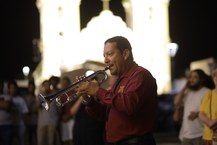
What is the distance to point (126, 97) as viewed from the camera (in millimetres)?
5363

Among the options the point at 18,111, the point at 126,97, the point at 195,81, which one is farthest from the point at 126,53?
the point at 18,111

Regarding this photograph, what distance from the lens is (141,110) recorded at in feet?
18.1

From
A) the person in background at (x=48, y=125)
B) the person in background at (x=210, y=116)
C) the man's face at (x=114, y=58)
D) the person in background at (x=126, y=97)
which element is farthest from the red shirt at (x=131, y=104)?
the person in background at (x=48, y=125)

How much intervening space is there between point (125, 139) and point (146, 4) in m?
67.3

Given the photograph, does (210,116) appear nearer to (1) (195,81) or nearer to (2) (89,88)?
(1) (195,81)

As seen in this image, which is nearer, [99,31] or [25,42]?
[99,31]

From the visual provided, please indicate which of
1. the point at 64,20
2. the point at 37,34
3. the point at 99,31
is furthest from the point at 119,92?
the point at 37,34

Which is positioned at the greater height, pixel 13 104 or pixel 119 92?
pixel 119 92

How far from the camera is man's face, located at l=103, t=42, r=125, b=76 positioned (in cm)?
559

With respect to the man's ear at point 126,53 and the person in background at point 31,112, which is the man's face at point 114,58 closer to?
→ the man's ear at point 126,53

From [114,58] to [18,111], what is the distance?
7.83 m

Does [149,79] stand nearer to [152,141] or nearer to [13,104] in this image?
[152,141]

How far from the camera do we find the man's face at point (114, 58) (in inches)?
220

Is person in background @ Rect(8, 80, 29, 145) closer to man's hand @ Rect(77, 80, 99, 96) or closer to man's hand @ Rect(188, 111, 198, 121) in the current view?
man's hand @ Rect(188, 111, 198, 121)
